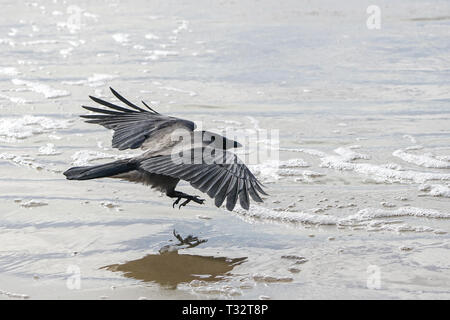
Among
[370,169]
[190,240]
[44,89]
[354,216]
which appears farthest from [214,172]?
[44,89]

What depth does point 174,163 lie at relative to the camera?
486 cm

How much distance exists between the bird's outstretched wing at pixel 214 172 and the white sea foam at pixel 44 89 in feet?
13.6

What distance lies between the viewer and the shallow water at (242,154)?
441 cm

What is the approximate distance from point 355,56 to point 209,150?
6013 millimetres

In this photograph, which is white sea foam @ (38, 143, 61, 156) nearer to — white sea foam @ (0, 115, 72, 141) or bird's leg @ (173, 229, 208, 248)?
white sea foam @ (0, 115, 72, 141)

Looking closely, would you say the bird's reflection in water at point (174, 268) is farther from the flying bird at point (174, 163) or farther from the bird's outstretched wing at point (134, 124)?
the bird's outstretched wing at point (134, 124)

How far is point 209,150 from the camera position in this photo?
496 centimetres

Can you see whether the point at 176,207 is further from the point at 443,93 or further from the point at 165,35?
the point at 165,35

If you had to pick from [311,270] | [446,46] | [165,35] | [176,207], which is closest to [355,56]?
[446,46]

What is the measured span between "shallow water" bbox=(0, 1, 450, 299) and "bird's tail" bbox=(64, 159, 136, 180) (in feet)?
1.29

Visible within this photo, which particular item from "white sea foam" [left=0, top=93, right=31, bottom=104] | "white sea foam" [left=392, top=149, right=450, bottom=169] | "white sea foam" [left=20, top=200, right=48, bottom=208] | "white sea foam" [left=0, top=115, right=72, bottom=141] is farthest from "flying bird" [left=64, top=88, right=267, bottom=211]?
"white sea foam" [left=0, top=93, right=31, bottom=104]

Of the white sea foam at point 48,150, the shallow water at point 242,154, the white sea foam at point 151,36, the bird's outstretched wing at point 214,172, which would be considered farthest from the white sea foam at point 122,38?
the bird's outstretched wing at point 214,172

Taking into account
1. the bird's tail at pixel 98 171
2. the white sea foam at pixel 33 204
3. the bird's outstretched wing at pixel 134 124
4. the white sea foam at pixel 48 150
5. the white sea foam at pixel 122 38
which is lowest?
the white sea foam at pixel 33 204

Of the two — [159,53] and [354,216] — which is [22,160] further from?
[159,53]
